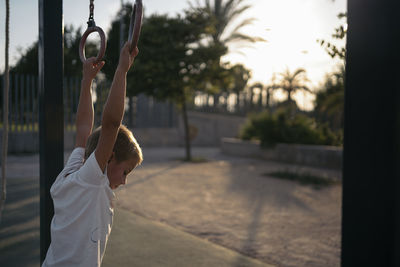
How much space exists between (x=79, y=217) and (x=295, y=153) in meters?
9.76

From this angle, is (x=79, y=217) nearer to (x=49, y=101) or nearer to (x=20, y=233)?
(x=49, y=101)

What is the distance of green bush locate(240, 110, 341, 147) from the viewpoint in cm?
1098

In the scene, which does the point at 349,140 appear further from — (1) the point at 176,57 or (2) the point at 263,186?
(1) the point at 176,57

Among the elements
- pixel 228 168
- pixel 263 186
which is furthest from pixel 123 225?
pixel 228 168

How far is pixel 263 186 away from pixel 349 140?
5993mm

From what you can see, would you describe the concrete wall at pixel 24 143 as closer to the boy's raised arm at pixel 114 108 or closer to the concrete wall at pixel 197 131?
the concrete wall at pixel 197 131

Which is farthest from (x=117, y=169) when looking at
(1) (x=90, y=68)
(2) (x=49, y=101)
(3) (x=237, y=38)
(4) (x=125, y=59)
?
(3) (x=237, y=38)

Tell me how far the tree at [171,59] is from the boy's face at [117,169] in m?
9.14

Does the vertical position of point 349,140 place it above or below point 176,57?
below

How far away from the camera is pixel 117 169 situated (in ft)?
4.50

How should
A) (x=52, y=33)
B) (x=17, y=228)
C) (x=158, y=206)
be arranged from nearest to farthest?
1. (x=52, y=33)
2. (x=17, y=228)
3. (x=158, y=206)

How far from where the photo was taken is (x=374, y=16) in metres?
1.04

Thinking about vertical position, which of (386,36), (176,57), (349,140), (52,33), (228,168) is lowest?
(228,168)

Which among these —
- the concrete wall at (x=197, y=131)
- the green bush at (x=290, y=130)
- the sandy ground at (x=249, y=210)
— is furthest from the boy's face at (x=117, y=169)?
the concrete wall at (x=197, y=131)
